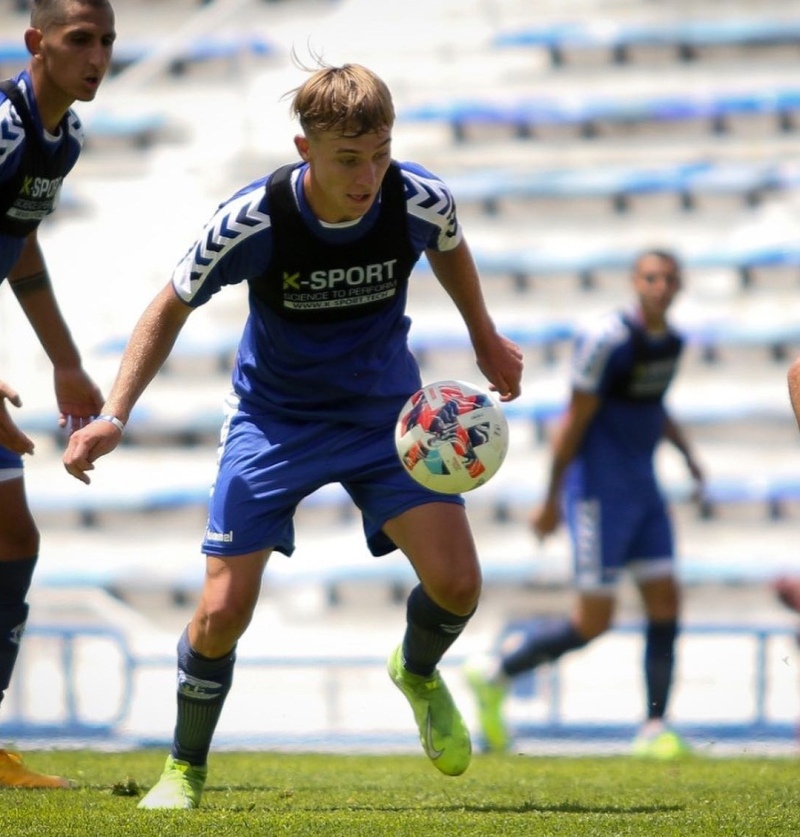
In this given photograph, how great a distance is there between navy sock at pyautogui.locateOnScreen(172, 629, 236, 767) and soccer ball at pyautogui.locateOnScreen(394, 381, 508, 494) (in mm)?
756

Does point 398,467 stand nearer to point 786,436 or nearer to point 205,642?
point 205,642

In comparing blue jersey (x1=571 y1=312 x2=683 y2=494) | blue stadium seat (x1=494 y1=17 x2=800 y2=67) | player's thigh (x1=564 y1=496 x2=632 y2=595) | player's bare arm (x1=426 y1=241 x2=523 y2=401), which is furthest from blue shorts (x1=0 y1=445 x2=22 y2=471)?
blue stadium seat (x1=494 y1=17 x2=800 y2=67)

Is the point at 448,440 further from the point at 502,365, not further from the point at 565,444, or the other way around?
the point at 565,444

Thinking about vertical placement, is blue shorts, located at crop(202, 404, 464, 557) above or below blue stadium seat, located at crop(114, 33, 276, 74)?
below

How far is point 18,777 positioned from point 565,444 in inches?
133

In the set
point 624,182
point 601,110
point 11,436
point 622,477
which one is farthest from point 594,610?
point 601,110

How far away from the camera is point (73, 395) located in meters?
4.83

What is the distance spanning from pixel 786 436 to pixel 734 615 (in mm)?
1340

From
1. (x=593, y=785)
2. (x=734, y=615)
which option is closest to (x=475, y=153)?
(x=734, y=615)

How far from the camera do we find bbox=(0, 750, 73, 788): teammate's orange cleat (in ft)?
15.4

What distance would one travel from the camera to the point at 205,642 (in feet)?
13.7

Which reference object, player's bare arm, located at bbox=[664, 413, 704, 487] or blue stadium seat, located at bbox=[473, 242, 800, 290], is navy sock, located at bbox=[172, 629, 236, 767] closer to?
player's bare arm, located at bbox=[664, 413, 704, 487]

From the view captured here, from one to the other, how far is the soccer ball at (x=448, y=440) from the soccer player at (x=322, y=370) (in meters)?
0.13

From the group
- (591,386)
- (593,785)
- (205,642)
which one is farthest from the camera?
(591,386)
